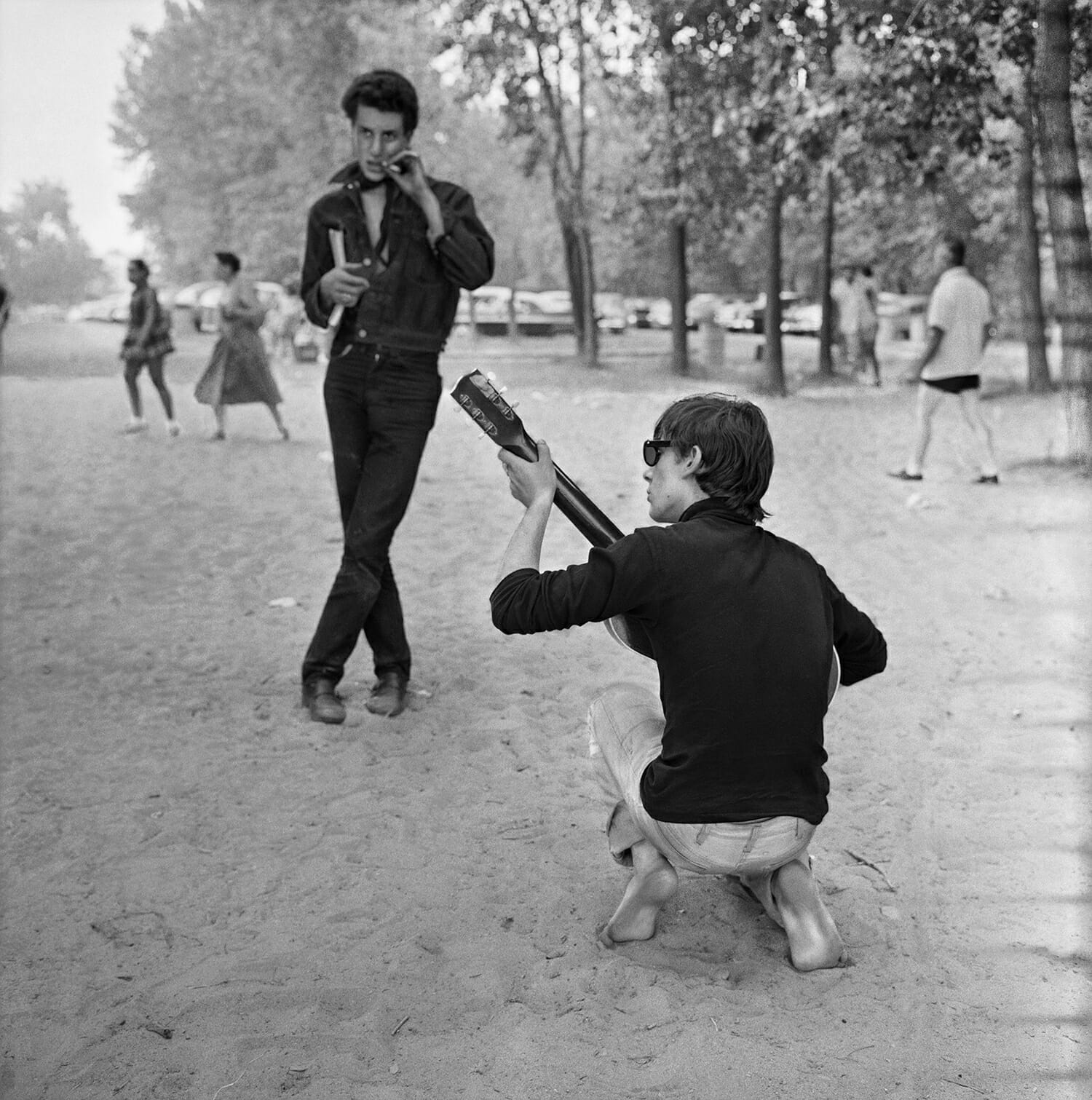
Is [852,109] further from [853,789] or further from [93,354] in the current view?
[93,354]

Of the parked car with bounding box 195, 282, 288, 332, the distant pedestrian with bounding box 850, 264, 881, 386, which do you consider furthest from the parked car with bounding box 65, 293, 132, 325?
the distant pedestrian with bounding box 850, 264, 881, 386

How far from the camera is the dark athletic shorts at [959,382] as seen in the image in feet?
34.2

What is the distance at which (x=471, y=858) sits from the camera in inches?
162

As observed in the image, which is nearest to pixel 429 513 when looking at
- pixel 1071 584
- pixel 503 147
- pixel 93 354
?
pixel 1071 584

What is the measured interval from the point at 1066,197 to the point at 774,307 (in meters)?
8.65

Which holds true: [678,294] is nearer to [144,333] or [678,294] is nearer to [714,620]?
[144,333]

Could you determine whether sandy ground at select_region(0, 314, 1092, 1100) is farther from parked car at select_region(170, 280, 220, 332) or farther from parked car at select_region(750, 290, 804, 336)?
parked car at select_region(750, 290, 804, 336)

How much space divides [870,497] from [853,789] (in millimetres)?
5936

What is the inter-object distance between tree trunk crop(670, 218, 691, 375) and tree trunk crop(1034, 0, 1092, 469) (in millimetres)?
9987

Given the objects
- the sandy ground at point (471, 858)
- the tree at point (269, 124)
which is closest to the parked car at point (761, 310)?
the tree at point (269, 124)

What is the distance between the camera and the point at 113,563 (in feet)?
27.2

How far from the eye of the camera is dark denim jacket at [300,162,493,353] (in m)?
4.98

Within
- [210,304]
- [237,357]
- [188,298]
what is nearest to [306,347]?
[237,357]

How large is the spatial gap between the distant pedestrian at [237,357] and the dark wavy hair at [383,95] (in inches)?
334
